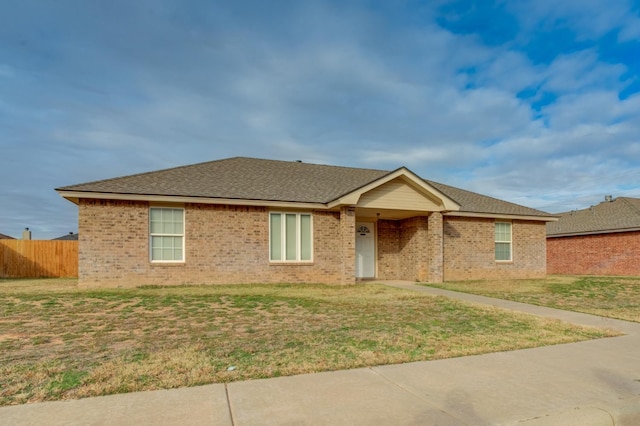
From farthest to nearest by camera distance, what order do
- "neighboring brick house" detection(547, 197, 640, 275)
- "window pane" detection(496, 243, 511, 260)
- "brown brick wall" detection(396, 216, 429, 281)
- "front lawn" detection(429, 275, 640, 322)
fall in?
"neighboring brick house" detection(547, 197, 640, 275) < "window pane" detection(496, 243, 511, 260) < "brown brick wall" detection(396, 216, 429, 281) < "front lawn" detection(429, 275, 640, 322)

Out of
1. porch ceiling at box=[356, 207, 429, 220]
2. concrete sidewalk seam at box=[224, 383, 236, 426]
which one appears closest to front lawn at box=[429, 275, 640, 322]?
porch ceiling at box=[356, 207, 429, 220]

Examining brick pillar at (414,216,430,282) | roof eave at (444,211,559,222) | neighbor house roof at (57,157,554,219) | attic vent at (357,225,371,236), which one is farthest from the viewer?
attic vent at (357,225,371,236)

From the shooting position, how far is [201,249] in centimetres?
1367

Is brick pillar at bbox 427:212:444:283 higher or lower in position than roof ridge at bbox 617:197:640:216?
lower

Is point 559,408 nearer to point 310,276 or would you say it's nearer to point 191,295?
point 191,295

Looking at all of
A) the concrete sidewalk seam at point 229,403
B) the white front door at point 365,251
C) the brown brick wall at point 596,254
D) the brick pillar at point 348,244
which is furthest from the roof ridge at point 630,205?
the concrete sidewalk seam at point 229,403

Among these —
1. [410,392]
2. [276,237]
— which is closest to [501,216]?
[276,237]

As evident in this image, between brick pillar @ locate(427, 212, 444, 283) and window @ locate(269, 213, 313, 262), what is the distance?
15.8ft

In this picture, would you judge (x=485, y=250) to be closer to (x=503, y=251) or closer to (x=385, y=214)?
(x=503, y=251)

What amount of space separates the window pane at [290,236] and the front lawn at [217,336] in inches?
155

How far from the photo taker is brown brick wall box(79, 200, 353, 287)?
12.7 metres

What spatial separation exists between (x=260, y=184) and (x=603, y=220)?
879 inches

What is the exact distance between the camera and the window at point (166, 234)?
13.3 m

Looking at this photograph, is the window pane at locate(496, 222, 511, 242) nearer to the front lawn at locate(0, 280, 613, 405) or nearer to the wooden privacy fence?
the front lawn at locate(0, 280, 613, 405)
